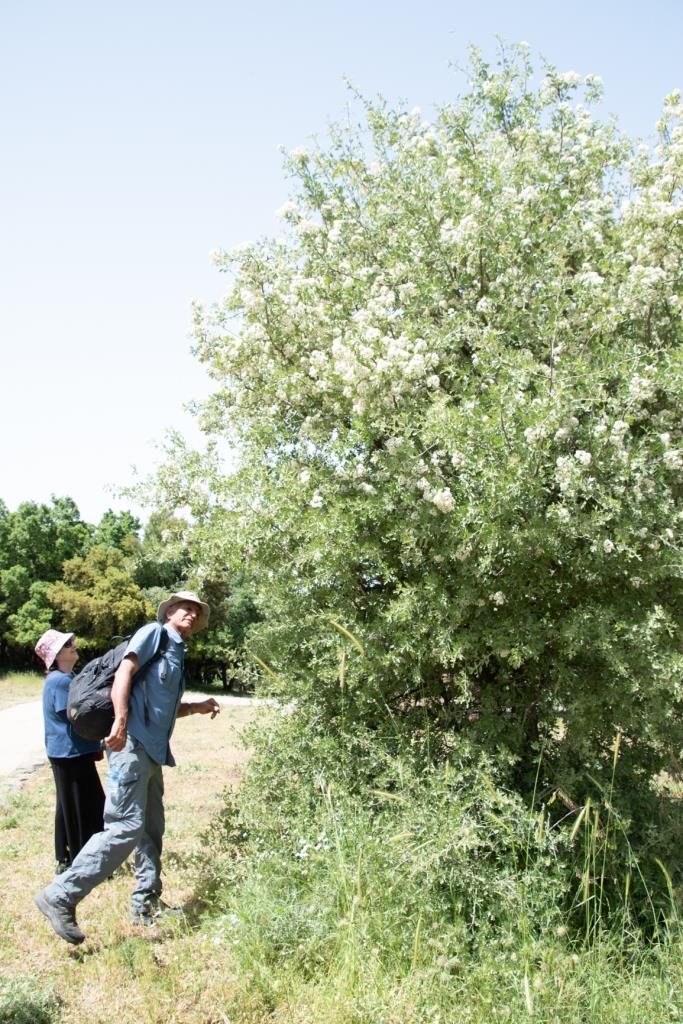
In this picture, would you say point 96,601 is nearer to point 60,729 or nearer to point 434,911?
point 60,729

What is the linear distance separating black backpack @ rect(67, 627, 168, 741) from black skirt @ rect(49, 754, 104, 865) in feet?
2.39

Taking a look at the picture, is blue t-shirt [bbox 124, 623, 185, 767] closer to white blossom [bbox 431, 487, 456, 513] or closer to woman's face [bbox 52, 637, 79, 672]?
woman's face [bbox 52, 637, 79, 672]

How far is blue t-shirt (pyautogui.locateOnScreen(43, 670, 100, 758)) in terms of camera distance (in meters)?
5.96

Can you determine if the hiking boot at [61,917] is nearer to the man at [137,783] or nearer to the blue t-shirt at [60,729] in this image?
the man at [137,783]

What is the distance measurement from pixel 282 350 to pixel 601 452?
2.82m

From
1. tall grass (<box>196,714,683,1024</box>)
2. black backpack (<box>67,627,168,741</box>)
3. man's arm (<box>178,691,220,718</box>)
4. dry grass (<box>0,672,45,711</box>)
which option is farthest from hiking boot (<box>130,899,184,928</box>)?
dry grass (<box>0,672,45,711</box>)

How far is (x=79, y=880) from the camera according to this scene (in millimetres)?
4801

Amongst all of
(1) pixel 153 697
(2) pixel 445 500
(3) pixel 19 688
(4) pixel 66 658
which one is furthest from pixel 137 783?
(3) pixel 19 688

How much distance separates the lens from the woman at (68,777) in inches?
235

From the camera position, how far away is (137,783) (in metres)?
5.11

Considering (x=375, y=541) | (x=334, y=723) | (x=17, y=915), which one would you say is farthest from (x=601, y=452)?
(x=17, y=915)

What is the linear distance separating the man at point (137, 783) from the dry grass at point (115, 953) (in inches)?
6.6

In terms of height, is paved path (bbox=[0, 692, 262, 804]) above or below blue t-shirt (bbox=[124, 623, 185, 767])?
below

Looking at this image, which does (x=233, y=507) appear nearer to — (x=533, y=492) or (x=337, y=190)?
(x=533, y=492)
